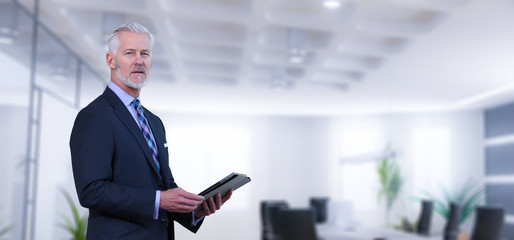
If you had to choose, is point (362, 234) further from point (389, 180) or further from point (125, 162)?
point (125, 162)

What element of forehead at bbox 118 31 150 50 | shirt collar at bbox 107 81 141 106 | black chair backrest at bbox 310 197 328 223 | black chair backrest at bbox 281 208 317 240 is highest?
forehead at bbox 118 31 150 50

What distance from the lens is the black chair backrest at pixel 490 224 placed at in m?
6.41

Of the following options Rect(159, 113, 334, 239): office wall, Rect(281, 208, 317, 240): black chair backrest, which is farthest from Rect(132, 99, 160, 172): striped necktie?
Rect(159, 113, 334, 239): office wall

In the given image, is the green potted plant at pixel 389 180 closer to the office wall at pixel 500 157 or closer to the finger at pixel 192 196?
the office wall at pixel 500 157

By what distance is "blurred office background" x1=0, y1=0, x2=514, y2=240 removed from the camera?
438cm

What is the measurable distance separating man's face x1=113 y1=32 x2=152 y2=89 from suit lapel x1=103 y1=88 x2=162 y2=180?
5cm

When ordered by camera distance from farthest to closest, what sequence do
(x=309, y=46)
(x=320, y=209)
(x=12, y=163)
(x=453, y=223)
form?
(x=320, y=209)
(x=453, y=223)
(x=309, y=46)
(x=12, y=163)

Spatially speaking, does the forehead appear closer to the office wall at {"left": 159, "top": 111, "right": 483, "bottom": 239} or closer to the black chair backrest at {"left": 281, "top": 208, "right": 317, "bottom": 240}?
the black chair backrest at {"left": 281, "top": 208, "right": 317, "bottom": 240}

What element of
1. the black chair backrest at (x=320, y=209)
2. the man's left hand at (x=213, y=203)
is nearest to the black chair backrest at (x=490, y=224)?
the black chair backrest at (x=320, y=209)

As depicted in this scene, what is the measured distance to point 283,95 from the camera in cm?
927

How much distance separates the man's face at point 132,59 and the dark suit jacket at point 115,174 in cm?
7

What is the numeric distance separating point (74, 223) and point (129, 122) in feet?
16.1

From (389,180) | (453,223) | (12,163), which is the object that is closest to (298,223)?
(12,163)

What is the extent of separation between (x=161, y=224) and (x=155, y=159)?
16 centimetres
